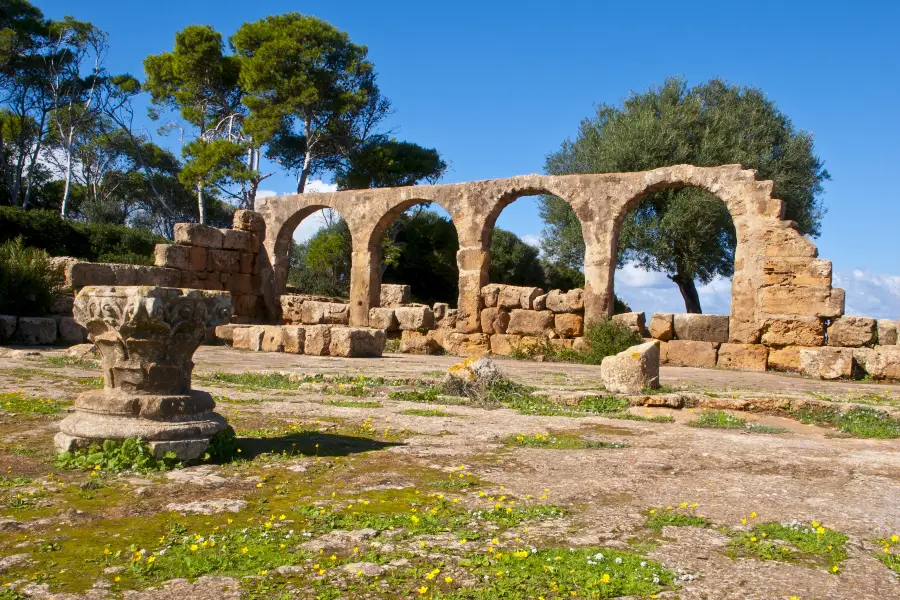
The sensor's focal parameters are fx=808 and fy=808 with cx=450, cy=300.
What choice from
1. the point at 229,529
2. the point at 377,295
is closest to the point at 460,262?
the point at 377,295

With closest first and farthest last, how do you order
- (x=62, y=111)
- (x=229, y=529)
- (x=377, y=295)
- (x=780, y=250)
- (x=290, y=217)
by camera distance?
(x=229, y=529) → (x=780, y=250) → (x=377, y=295) → (x=290, y=217) → (x=62, y=111)

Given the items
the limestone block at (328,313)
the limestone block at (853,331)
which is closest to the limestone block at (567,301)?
the limestone block at (853,331)

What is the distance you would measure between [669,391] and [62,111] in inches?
1214

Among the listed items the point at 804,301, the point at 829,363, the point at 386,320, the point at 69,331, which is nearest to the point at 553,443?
the point at 829,363

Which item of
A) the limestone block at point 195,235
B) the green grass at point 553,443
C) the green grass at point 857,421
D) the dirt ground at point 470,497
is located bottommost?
the dirt ground at point 470,497

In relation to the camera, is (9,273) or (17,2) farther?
(17,2)

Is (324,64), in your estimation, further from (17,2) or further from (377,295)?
(377,295)

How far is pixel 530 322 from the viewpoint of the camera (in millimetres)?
15555

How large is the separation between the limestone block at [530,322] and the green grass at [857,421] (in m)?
7.62

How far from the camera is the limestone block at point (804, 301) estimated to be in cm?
1314

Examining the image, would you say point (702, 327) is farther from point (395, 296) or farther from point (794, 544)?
point (794, 544)

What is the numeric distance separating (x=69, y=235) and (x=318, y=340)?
13.3 metres

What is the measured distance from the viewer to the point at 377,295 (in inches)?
703

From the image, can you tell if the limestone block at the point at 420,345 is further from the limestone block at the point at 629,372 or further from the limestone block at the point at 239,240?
the limestone block at the point at 629,372
